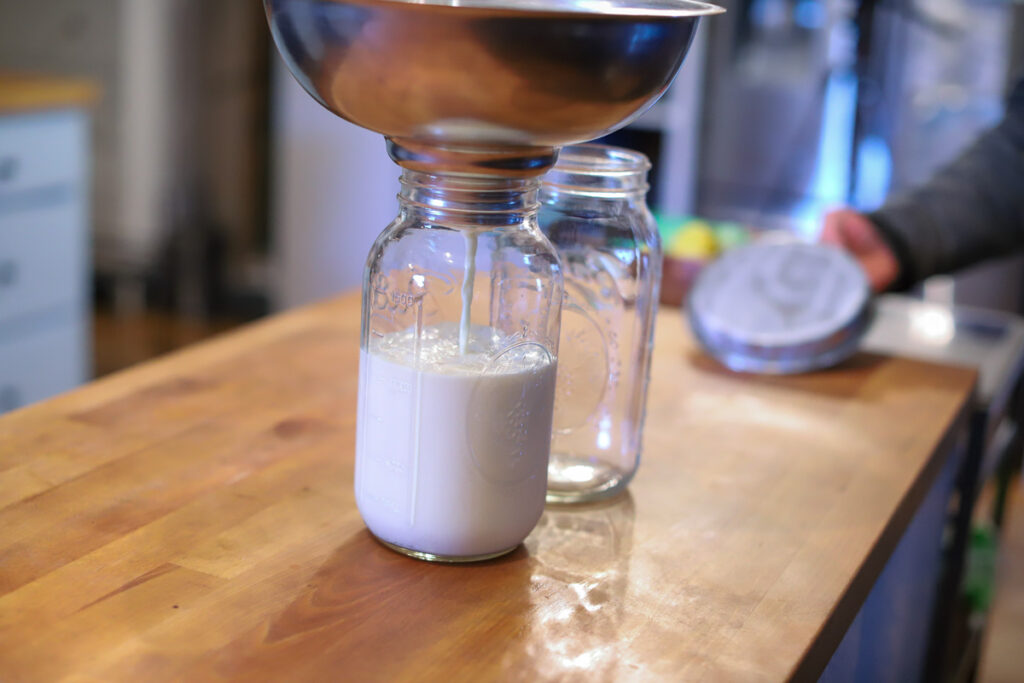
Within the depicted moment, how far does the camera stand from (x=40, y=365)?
2529mm

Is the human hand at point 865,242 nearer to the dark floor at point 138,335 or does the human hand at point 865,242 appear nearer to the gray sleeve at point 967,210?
the gray sleeve at point 967,210

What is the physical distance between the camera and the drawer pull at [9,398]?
94.9 inches

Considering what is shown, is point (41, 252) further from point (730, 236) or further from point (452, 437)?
point (452, 437)

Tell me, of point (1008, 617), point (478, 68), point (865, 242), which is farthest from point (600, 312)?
point (1008, 617)

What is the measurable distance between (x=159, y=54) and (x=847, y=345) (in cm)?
301

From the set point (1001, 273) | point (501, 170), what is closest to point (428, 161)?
point (501, 170)

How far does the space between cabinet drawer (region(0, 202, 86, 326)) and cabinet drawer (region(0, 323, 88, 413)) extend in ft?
0.23

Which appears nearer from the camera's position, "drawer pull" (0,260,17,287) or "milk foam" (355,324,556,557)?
"milk foam" (355,324,556,557)

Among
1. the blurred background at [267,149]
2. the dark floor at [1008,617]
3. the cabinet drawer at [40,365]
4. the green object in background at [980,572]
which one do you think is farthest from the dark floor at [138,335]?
the green object in background at [980,572]

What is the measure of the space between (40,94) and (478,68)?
6.94ft

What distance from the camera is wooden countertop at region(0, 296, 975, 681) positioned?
584mm

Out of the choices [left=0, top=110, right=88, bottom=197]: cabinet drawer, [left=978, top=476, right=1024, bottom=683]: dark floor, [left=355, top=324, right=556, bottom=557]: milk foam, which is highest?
[left=355, top=324, right=556, bottom=557]: milk foam

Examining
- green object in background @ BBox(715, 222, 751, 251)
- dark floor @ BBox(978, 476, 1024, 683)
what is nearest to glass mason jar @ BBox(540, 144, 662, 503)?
green object in background @ BBox(715, 222, 751, 251)

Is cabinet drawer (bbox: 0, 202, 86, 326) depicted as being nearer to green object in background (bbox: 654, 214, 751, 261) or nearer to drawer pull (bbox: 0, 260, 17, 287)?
drawer pull (bbox: 0, 260, 17, 287)
